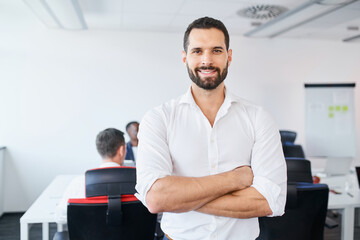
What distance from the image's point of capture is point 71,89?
4.71 metres

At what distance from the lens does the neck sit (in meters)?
1.38

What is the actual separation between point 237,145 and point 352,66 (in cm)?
549

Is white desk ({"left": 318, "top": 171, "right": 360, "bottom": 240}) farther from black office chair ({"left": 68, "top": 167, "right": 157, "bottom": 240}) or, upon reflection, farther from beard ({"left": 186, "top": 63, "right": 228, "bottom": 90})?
beard ({"left": 186, "top": 63, "right": 228, "bottom": 90})

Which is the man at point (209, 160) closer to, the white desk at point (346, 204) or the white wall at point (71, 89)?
the white desk at point (346, 204)

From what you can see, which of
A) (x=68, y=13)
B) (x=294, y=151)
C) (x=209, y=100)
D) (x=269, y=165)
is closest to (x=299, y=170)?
(x=269, y=165)

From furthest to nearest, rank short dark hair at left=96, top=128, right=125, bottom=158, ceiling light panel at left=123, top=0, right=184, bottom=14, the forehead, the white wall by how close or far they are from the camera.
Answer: the white wall
ceiling light panel at left=123, top=0, right=184, bottom=14
short dark hair at left=96, top=128, right=125, bottom=158
the forehead

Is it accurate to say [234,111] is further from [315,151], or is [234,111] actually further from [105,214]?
[315,151]

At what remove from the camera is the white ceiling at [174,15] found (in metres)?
3.62

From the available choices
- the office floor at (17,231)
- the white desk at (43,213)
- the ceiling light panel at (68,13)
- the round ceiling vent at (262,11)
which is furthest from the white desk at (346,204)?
the ceiling light panel at (68,13)

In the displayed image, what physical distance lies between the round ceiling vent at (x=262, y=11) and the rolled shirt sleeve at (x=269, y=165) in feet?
9.08

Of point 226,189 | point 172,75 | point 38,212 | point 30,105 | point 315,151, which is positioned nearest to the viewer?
point 226,189

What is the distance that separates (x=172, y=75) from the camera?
5.06 m

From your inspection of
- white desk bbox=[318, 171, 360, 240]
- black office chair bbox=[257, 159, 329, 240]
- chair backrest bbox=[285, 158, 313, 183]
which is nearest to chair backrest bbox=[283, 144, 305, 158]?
white desk bbox=[318, 171, 360, 240]

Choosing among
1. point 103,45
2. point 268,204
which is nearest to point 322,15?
point 103,45
